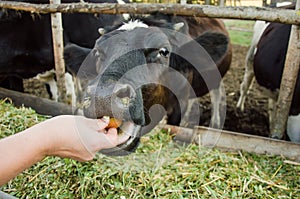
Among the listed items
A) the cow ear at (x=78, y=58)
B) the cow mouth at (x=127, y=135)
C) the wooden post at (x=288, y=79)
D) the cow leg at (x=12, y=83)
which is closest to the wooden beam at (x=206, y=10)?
the wooden post at (x=288, y=79)

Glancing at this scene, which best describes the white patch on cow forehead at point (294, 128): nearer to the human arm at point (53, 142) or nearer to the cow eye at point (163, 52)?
the cow eye at point (163, 52)

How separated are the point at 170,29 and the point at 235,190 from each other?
4.87ft

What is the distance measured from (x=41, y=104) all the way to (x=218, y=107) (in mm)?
3114

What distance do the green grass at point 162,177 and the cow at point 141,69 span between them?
188 millimetres

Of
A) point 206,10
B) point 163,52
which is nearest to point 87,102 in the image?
point 163,52

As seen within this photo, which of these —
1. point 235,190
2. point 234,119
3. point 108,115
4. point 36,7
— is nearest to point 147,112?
point 108,115

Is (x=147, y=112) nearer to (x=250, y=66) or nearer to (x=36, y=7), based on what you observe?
(x=36, y=7)

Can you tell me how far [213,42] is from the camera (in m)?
3.10

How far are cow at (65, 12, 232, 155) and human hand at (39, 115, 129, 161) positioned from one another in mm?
364

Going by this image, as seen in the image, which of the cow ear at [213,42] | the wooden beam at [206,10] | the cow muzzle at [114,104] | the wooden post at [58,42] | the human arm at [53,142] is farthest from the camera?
the wooden post at [58,42]

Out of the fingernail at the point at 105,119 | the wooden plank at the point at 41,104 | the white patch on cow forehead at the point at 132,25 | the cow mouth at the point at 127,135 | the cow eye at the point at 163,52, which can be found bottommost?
the wooden plank at the point at 41,104

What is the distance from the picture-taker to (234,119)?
5301 mm

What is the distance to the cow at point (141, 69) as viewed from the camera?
201 centimetres

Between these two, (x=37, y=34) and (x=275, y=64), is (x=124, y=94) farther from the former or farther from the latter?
(x=37, y=34)
